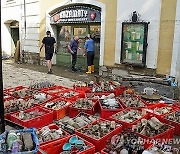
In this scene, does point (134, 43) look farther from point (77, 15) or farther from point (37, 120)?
point (37, 120)

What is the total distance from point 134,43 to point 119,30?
0.86 meters

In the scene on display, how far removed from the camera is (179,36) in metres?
7.31

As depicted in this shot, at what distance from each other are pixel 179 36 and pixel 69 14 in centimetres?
538

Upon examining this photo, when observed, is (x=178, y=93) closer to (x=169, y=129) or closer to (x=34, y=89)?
(x=169, y=129)

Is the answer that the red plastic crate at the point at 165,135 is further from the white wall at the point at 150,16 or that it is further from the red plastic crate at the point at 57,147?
the white wall at the point at 150,16

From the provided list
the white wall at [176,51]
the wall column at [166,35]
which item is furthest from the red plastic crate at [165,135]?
the wall column at [166,35]

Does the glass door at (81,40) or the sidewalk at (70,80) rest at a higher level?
the glass door at (81,40)

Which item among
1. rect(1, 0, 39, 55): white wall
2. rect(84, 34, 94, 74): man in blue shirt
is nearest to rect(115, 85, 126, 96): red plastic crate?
rect(84, 34, 94, 74): man in blue shirt

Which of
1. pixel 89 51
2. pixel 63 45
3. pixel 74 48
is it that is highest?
pixel 63 45

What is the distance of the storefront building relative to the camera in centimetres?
760

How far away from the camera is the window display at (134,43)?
811cm

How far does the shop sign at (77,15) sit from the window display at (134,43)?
169cm

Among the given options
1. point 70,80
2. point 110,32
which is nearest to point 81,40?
point 110,32

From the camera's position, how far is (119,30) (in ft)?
29.2
